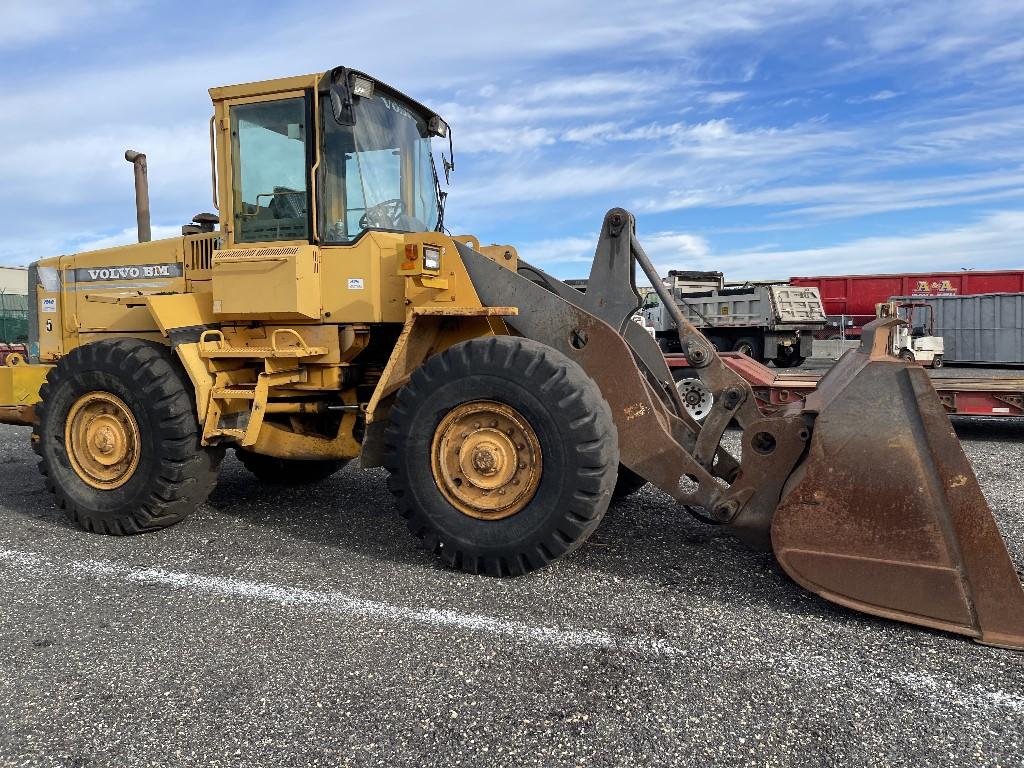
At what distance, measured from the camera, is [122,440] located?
4840mm

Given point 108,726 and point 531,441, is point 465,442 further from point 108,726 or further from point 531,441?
point 108,726

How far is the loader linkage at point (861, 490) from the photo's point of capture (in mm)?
3078

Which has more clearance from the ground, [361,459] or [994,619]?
[361,459]

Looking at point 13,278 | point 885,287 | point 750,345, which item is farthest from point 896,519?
point 13,278

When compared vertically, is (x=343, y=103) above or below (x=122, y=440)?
above

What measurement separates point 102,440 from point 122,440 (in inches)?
5.9

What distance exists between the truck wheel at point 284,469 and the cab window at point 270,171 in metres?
2.07

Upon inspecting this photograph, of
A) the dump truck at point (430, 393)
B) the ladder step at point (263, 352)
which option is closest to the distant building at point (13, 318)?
the dump truck at point (430, 393)

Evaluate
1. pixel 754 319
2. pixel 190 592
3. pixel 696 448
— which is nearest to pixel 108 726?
pixel 190 592

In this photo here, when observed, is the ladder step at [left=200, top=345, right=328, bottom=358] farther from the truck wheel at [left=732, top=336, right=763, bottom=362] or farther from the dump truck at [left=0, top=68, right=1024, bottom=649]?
the truck wheel at [left=732, top=336, right=763, bottom=362]

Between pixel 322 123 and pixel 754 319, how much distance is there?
16.0 metres

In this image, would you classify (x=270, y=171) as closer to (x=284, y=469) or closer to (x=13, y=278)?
(x=284, y=469)

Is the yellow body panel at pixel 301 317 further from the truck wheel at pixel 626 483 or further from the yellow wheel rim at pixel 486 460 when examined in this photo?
the truck wheel at pixel 626 483

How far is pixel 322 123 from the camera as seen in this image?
4.68 metres
